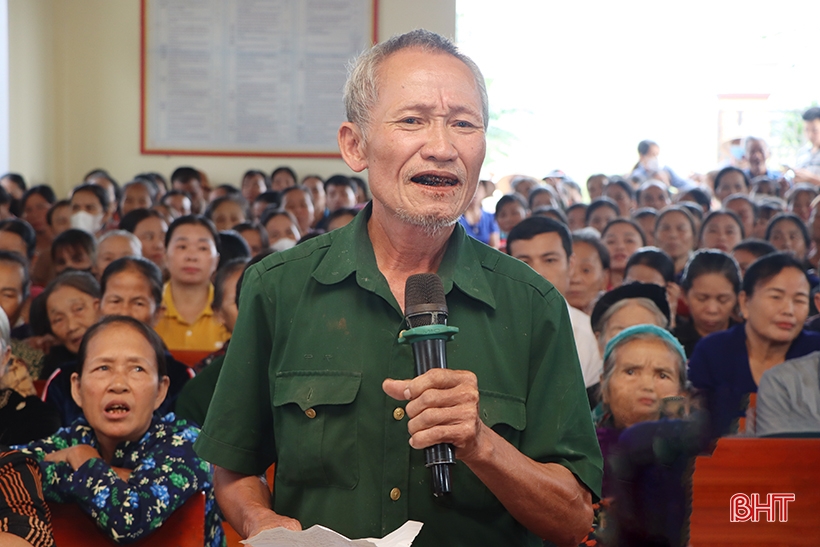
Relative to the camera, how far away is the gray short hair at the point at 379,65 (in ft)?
4.94

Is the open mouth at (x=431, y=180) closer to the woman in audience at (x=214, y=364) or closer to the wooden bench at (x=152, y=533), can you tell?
the woman in audience at (x=214, y=364)

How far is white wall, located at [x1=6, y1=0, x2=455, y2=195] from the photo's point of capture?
33.9 ft

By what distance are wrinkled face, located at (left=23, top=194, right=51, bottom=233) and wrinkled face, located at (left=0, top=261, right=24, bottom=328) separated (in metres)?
3.51

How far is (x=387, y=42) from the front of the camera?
1534 mm

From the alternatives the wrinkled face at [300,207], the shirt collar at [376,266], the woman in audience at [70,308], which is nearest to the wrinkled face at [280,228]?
the wrinkled face at [300,207]

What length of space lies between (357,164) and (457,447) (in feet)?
1.81

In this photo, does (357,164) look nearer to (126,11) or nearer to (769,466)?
(769,466)

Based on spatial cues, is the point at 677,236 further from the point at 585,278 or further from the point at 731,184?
the point at 731,184

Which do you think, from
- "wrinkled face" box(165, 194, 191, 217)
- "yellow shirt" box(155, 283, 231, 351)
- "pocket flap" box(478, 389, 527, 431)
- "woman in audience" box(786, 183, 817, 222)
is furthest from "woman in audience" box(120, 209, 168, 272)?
"woman in audience" box(786, 183, 817, 222)

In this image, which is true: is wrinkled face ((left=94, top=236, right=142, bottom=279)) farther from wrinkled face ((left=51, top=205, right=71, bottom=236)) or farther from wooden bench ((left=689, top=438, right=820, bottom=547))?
wooden bench ((left=689, top=438, right=820, bottom=547))

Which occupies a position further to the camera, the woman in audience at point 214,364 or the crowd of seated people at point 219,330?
the woman in audience at point 214,364

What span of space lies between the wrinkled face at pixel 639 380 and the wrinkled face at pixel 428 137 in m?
1.90

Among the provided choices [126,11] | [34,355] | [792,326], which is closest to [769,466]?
[792,326]

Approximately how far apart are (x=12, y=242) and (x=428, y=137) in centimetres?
516
